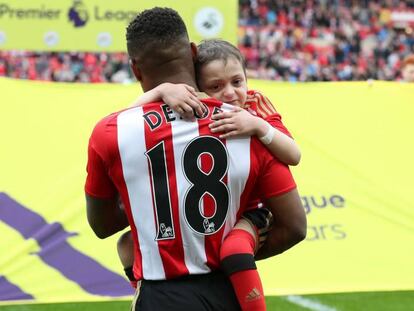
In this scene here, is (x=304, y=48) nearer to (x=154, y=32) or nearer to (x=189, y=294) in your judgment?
(x=154, y=32)

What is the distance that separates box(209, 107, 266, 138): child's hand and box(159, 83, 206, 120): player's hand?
0.06 metres

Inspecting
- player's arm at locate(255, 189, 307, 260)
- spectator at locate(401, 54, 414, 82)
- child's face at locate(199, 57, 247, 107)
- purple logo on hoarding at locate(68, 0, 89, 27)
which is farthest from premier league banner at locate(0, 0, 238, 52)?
player's arm at locate(255, 189, 307, 260)

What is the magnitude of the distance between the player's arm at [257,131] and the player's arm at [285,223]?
0.12m

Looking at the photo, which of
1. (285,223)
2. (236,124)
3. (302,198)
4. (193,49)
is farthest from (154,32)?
(302,198)

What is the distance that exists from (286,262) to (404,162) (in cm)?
130

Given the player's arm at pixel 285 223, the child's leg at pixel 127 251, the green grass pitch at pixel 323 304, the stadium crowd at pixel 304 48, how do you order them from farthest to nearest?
the stadium crowd at pixel 304 48, the green grass pitch at pixel 323 304, the child's leg at pixel 127 251, the player's arm at pixel 285 223

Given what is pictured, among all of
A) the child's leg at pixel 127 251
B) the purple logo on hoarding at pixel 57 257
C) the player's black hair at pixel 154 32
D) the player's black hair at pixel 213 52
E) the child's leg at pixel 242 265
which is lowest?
the purple logo on hoarding at pixel 57 257

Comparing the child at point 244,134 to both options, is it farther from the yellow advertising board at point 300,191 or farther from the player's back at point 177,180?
the yellow advertising board at point 300,191

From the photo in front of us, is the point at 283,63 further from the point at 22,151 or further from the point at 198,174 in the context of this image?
the point at 198,174

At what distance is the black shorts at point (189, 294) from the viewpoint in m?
2.47

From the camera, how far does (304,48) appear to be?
831 inches

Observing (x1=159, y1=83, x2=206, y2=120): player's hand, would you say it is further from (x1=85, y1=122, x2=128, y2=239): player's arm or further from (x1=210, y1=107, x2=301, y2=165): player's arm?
(x1=85, y1=122, x2=128, y2=239): player's arm

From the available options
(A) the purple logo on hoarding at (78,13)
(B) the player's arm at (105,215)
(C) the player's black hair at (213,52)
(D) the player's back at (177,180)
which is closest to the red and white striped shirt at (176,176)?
(D) the player's back at (177,180)

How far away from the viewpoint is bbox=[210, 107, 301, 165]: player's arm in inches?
96.5
